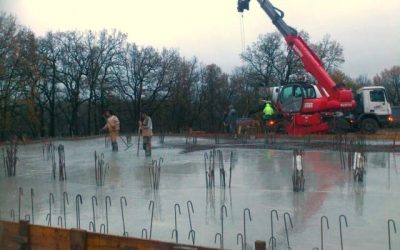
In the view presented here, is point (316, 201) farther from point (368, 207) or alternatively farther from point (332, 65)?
point (332, 65)

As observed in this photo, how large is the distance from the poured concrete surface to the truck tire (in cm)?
1169

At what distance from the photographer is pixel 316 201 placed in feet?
27.7

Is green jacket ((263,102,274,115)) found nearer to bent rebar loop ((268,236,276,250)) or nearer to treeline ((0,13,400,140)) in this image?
treeline ((0,13,400,140))

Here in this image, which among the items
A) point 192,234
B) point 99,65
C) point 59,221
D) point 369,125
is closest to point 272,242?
point 192,234

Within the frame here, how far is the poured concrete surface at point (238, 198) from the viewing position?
6484mm

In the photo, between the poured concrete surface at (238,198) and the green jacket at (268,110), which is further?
the green jacket at (268,110)

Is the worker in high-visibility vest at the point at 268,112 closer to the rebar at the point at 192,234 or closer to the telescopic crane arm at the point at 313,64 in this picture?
the telescopic crane arm at the point at 313,64

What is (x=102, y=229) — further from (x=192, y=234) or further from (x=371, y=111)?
(x=371, y=111)

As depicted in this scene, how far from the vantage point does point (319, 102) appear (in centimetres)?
2505

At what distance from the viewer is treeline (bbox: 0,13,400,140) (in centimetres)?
4812

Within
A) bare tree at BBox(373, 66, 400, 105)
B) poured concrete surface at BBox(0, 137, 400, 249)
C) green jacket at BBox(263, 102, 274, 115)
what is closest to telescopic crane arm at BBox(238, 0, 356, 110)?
green jacket at BBox(263, 102, 274, 115)

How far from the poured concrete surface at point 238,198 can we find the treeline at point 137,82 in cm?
3048

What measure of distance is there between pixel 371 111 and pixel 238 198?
63.9 feet

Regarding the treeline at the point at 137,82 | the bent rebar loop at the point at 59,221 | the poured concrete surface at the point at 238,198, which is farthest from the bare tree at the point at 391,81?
the bent rebar loop at the point at 59,221
